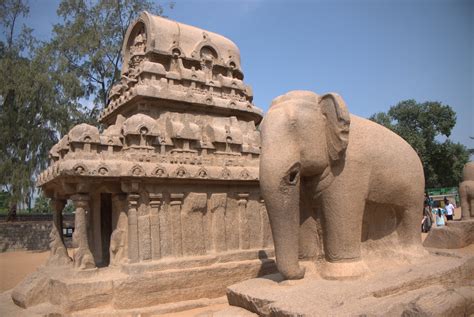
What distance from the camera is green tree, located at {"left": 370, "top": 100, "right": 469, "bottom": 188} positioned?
32156 mm

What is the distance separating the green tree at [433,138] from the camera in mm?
32156

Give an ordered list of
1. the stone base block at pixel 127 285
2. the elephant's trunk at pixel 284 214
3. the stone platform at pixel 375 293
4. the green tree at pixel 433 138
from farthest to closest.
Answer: the green tree at pixel 433 138
the stone base block at pixel 127 285
the elephant's trunk at pixel 284 214
the stone platform at pixel 375 293

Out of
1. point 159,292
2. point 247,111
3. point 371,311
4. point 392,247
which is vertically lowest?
point 159,292

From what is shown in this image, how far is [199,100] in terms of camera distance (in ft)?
29.6

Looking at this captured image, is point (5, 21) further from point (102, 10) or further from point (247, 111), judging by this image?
point (247, 111)

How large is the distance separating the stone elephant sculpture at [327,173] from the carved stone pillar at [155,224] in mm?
3403

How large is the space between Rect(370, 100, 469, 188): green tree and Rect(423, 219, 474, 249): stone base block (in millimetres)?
24639

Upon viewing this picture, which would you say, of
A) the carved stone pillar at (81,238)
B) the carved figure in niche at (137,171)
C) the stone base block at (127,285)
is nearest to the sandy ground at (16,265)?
the stone base block at (127,285)

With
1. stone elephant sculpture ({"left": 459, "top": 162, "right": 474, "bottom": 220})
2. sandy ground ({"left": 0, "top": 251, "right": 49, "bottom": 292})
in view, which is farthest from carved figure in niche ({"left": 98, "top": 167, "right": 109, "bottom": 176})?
stone elephant sculpture ({"left": 459, "top": 162, "right": 474, "bottom": 220})

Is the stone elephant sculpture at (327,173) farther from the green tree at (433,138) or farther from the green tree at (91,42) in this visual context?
the green tree at (433,138)

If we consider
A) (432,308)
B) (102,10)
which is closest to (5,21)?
(102,10)

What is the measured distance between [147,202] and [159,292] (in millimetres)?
1628

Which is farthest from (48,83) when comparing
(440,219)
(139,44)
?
(440,219)

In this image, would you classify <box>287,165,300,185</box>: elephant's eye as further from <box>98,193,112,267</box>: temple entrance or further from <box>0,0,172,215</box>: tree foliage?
<box>0,0,172,215</box>: tree foliage
